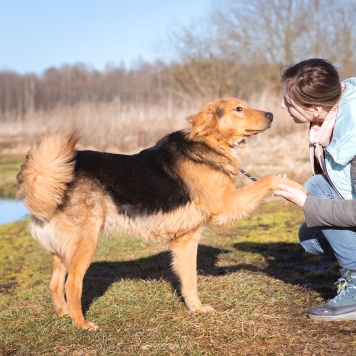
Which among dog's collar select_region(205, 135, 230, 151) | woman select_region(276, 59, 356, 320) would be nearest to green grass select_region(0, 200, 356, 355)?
woman select_region(276, 59, 356, 320)

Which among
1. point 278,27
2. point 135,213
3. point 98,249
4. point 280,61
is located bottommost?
point 98,249

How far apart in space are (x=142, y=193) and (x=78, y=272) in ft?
2.75

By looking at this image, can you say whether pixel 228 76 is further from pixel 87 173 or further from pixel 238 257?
pixel 87 173

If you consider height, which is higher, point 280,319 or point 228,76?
point 228,76

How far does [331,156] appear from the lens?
3.85 metres

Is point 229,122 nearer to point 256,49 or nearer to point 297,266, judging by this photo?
point 297,266

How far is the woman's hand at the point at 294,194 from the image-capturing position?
3.82 metres

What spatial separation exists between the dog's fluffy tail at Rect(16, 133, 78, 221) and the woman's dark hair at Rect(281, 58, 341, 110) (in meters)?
1.90

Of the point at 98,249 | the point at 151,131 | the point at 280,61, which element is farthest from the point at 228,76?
the point at 98,249

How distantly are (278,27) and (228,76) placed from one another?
3.12 meters

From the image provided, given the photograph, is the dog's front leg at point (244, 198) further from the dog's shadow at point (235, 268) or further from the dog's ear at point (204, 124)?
the dog's shadow at point (235, 268)

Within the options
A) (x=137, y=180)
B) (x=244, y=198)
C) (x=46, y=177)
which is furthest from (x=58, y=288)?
(x=244, y=198)

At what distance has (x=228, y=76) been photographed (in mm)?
22719

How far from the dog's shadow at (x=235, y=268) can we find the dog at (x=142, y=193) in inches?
23.5
